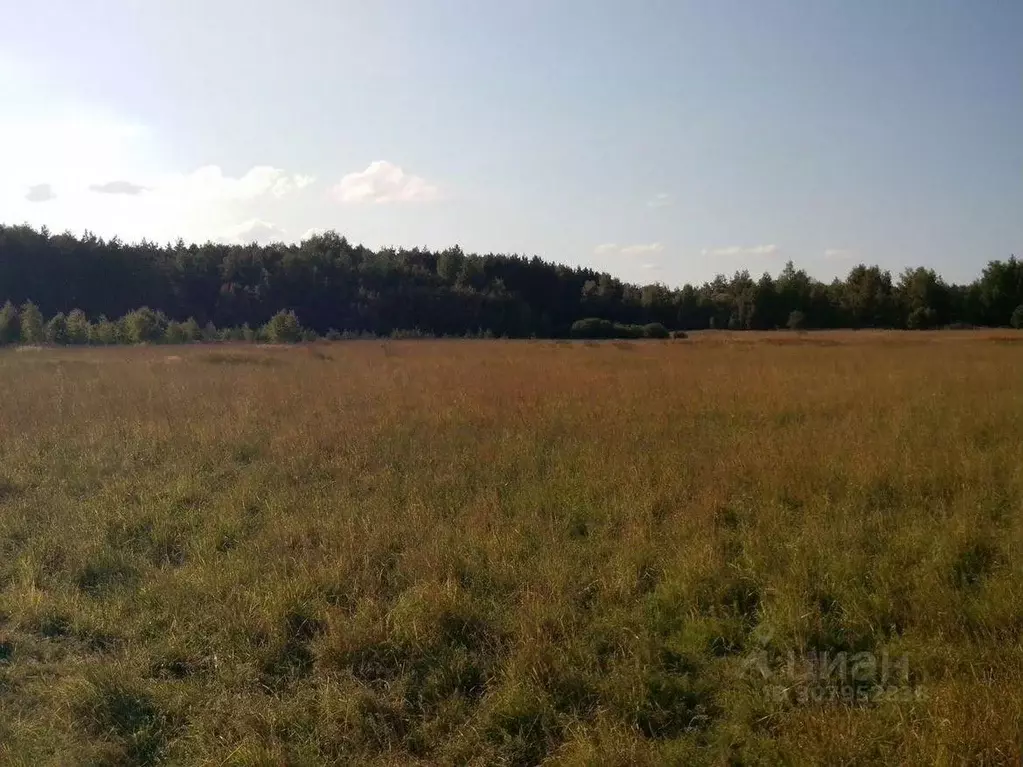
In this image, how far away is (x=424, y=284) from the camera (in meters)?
69.4

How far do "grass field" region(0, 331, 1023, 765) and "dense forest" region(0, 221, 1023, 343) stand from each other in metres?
44.7

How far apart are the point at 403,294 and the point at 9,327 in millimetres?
30595

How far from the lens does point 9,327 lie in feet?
138

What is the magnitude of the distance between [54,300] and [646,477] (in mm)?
62199

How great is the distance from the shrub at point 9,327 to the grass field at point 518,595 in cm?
3723

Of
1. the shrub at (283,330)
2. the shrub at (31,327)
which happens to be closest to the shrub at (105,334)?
the shrub at (31,327)

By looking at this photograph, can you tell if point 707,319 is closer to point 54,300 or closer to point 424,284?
point 424,284

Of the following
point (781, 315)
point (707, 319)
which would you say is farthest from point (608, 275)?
point (781, 315)

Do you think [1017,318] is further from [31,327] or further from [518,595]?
[518,595]

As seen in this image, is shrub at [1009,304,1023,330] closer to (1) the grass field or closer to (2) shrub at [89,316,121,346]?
(1) the grass field

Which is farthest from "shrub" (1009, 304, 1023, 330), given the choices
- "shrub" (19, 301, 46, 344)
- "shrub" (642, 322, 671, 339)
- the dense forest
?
"shrub" (19, 301, 46, 344)

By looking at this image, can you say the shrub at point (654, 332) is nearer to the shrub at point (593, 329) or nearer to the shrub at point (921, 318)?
the shrub at point (593, 329)

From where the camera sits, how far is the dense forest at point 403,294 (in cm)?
5941

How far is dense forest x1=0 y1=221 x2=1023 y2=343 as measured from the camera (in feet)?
195
